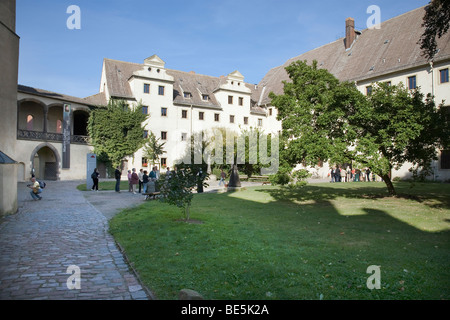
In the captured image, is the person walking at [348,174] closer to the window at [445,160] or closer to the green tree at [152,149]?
the window at [445,160]

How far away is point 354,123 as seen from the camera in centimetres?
1609

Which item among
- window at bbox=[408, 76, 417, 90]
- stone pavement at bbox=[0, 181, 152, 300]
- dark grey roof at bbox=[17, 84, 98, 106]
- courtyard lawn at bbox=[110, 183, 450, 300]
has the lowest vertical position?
stone pavement at bbox=[0, 181, 152, 300]

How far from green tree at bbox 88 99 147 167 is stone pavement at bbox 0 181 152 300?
27302 millimetres

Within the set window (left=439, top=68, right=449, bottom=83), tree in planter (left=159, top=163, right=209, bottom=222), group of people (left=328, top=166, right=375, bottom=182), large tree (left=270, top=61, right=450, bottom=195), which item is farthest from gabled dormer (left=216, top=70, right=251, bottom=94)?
tree in planter (left=159, top=163, right=209, bottom=222)

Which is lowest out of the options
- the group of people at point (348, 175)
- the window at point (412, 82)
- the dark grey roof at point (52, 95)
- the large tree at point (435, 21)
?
the group of people at point (348, 175)

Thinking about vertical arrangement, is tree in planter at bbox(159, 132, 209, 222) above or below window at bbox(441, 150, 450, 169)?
below

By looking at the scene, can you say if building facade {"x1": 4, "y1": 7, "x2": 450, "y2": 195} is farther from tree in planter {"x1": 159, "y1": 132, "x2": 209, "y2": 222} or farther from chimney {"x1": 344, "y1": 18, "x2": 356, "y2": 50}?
tree in planter {"x1": 159, "y1": 132, "x2": 209, "y2": 222}

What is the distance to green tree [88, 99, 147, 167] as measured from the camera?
3778cm

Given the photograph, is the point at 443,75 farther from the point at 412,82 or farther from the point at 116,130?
the point at 116,130

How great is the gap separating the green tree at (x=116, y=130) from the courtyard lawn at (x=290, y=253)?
2777 centimetres

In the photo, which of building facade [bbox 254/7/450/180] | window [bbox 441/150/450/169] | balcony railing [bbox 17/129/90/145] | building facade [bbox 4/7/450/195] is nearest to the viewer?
window [bbox 441/150/450/169]

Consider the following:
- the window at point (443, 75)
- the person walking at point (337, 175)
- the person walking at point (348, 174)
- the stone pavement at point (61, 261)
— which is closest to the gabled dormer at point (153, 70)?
the person walking at point (337, 175)

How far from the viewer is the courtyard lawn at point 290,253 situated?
4.98 meters

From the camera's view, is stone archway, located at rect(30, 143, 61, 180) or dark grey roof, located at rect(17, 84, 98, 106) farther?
stone archway, located at rect(30, 143, 61, 180)
